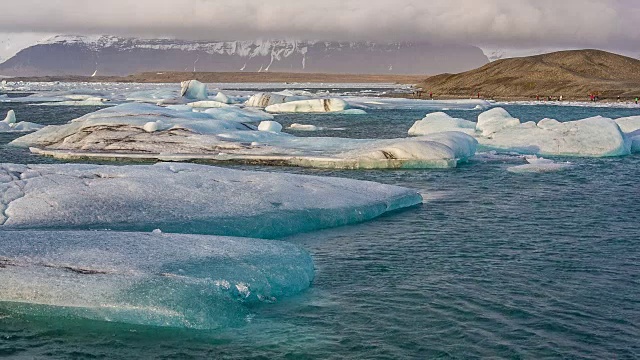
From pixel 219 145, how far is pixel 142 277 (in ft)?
49.5

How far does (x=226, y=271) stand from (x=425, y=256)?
379 cm

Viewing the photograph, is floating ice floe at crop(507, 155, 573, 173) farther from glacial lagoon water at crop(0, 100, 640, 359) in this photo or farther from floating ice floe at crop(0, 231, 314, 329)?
floating ice floe at crop(0, 231, 314, 329)

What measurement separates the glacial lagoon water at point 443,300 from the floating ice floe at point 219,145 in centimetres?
549

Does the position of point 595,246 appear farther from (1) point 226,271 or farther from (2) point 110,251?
(2) point 110,251

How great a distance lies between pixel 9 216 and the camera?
11.0 meters

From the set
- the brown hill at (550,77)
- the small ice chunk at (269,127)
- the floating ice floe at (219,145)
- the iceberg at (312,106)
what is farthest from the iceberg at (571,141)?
the brown hill at (550,77)

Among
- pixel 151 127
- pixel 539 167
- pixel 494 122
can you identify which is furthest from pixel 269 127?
pixel 539 167

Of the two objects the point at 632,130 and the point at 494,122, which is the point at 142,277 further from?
the point at 632,130

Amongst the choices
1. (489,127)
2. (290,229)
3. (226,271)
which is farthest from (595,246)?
(489,127)

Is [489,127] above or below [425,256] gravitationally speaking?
above

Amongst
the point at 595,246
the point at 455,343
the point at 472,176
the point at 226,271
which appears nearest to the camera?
the point at 455,343

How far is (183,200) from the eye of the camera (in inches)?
495

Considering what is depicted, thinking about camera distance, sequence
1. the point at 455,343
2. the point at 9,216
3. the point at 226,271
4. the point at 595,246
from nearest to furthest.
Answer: the point at 455,343 → the point at 226,271 → the point at 9,216 → the point at 595,246

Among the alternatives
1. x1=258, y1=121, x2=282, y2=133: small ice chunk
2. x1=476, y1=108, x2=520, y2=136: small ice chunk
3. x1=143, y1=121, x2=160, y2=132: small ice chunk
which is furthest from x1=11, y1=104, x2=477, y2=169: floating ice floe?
x1=476, y1=108, x2=520, y2=136: small ice chunk
